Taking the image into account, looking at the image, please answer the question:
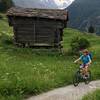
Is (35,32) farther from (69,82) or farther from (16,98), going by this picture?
(16,98)

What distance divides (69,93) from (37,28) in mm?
22789

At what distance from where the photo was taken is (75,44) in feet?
137

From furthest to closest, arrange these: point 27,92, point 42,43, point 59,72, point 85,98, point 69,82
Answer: point 42,43 < point 59,72 < point 69,82 < point 27,92 < point 85,98

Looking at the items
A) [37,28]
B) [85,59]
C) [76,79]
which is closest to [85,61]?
[85,59]

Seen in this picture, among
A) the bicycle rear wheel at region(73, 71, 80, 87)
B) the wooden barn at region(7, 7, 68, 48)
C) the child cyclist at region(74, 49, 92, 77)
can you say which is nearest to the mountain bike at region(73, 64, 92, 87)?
the bicycle rear wheel at region(73, 71, 80, 87)

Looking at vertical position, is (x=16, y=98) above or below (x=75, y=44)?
above

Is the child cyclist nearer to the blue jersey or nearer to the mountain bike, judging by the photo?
the blue jersey

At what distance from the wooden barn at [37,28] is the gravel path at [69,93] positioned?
1970cm

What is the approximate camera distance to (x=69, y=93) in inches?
701

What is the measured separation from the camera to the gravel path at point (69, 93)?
1651cm

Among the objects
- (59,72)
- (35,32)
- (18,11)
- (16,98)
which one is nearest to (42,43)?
(35,32)

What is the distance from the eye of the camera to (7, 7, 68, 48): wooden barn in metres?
39.8

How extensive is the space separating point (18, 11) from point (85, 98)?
25951 mm

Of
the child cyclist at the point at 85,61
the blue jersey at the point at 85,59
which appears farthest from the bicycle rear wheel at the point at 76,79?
the blue jersey at the point at 85,59
